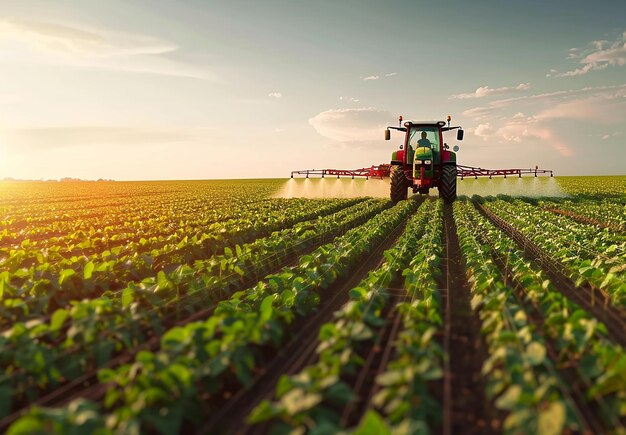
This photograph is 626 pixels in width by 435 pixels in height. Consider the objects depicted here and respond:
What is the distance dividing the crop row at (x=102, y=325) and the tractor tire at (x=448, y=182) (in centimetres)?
1424

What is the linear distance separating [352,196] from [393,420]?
24.3 m

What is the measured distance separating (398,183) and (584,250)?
1306 centimetres

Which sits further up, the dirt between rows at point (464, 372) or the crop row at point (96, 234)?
the crop row at point (96, 234)

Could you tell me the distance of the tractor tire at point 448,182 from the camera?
20141 mm

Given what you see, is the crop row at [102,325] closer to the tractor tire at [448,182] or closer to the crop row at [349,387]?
the crop row at [349,387]

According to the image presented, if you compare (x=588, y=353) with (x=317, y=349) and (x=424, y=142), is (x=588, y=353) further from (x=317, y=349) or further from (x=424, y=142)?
(x=424, y=142)

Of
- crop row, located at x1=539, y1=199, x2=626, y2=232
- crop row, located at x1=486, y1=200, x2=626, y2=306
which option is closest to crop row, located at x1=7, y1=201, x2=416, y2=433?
Answer: crop row, located at x1=486, y1=200, x2=626, y2=306

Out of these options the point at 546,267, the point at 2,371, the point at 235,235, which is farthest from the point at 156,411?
the point at 235,235

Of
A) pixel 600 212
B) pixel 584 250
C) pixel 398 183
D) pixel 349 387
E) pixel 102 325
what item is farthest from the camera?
pixel 398 183

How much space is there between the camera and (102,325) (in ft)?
15.0

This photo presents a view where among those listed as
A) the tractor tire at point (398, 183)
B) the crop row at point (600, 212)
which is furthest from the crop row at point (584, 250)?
the tractor tire at point (398, 183)

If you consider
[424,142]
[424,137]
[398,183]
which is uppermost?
[424,137]

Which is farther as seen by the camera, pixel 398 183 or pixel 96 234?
pixel 398 183

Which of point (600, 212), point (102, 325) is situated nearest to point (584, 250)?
point (102, 325)
